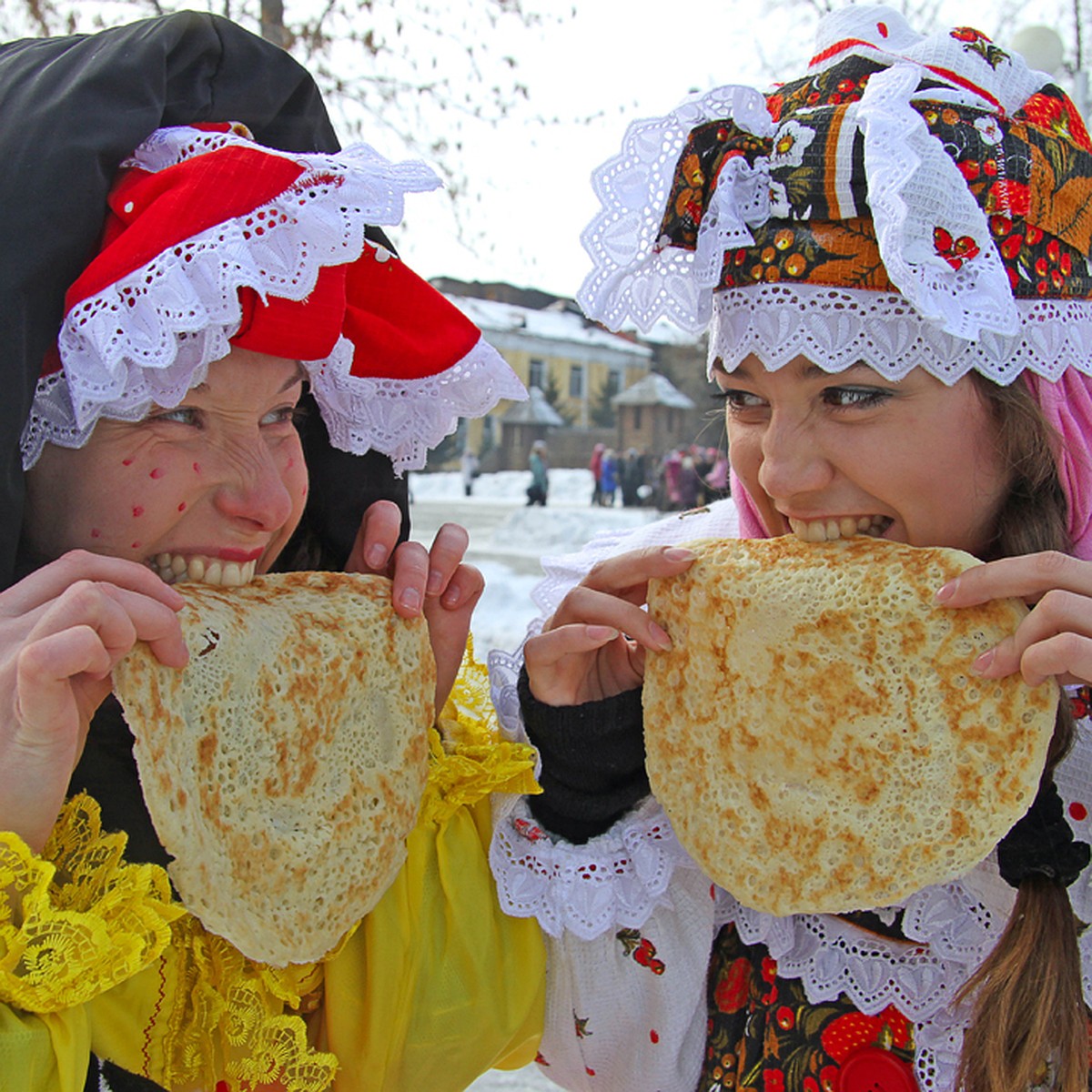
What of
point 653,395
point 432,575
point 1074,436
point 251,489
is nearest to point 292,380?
point 251,489

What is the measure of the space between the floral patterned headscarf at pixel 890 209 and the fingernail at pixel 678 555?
277 mm

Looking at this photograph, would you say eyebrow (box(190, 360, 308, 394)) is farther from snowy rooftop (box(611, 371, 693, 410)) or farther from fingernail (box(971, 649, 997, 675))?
snowy rooftop (box(611, 371, 693, 410))

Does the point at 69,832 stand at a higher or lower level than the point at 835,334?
lower

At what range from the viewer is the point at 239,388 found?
132 centimetres

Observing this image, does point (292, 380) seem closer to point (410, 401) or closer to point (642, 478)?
point (410, 401)

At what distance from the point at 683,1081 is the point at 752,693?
0.61 meters

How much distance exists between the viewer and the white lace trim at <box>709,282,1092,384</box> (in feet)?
4.57

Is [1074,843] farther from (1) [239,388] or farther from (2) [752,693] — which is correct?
(1) [239,388]

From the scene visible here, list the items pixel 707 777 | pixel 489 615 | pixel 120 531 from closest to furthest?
pixel 120 531 < pixel 707 777 < pixel 489 615

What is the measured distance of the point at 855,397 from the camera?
4.78 ft

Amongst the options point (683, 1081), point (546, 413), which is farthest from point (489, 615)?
point (546, 413)

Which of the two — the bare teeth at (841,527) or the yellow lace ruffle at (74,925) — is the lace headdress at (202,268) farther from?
the bare teeth at (841,527)

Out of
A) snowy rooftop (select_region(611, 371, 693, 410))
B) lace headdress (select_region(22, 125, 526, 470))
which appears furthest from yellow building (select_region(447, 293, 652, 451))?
lace headdress (select_region(22, 125, 526, 470))

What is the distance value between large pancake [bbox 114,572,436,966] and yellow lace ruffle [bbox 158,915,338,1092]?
9 cm
